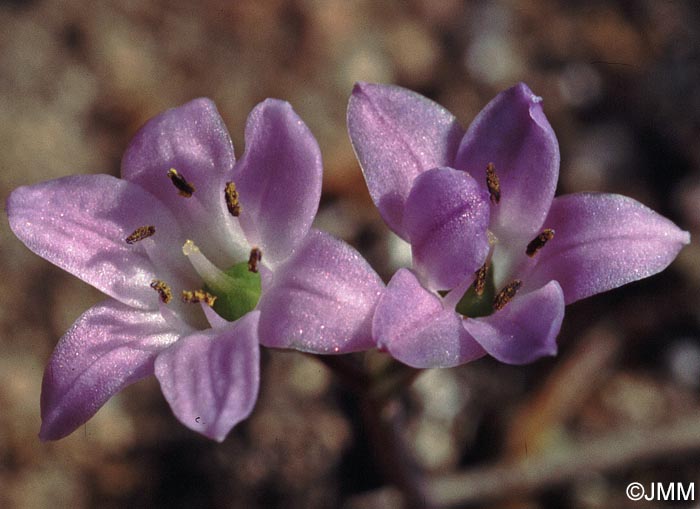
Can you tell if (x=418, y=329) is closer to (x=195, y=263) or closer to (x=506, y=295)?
(x=506, y=295)

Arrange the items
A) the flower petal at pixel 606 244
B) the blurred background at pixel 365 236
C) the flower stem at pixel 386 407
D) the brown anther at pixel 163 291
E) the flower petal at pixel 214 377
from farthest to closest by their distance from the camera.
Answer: the blurred background at pixel 365 236 → the flower stem at pixel 386 407 → the brown anther at pixel 163 291 → the flower petal at pixel 606 244 → the flower petal at pixel 214 377

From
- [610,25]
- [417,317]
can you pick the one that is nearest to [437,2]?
[610,25]

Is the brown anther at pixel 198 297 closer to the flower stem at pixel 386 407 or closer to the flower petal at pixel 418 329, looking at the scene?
the flower stem at pixel 386 407

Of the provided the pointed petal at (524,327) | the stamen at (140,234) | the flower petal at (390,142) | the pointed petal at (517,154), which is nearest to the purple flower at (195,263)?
the stamen at (140,234)

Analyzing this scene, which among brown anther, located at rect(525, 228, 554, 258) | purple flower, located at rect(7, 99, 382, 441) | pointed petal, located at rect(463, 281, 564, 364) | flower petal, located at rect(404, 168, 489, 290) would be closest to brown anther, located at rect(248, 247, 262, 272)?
purple flower, located at rect(7, 99, 382, 441)

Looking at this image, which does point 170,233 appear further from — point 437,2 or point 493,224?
point 437,2

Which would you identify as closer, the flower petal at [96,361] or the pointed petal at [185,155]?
the flower petal at [96,361]

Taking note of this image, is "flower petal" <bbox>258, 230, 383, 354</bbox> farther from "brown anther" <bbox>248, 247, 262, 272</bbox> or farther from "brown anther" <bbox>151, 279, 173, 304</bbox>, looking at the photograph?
"brown anther" <bbox>151, 279, 173, 304</bbox>
